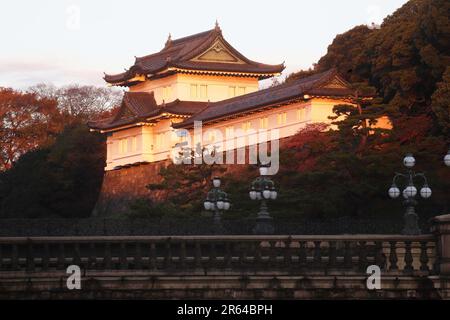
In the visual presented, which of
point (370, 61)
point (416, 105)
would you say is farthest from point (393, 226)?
point (370, 61)

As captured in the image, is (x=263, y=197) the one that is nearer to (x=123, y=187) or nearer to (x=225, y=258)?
(x=225, y=258)

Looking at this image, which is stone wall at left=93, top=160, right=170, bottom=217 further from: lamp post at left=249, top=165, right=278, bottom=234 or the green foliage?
lamp post at left=249, top=165, right=278, bottom=234

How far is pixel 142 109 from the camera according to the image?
318 ft

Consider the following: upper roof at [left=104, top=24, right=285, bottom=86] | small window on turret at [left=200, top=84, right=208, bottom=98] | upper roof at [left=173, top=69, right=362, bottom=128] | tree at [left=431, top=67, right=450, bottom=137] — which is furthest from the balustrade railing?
small window on turret at [left=200, top=84, right=208, bottom=98]

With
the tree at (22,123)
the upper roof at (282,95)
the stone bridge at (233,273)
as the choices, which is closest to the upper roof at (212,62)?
the upper roof at (282,95)

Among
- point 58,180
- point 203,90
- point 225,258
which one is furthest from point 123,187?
point 225,258

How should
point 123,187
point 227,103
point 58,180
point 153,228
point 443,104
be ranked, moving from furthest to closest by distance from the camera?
point 123,187 < point 58,180 < point 227,103 < point 443,104 < point 153,228

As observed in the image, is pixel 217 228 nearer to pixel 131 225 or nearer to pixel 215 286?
pixel 131 225

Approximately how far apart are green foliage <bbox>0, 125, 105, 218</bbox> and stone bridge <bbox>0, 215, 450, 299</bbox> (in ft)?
212

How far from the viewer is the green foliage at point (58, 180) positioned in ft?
303

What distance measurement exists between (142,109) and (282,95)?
1950 centimetres

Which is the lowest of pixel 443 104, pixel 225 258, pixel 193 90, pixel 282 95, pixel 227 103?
pixel 225 258

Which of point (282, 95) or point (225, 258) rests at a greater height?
point (282, 95)
